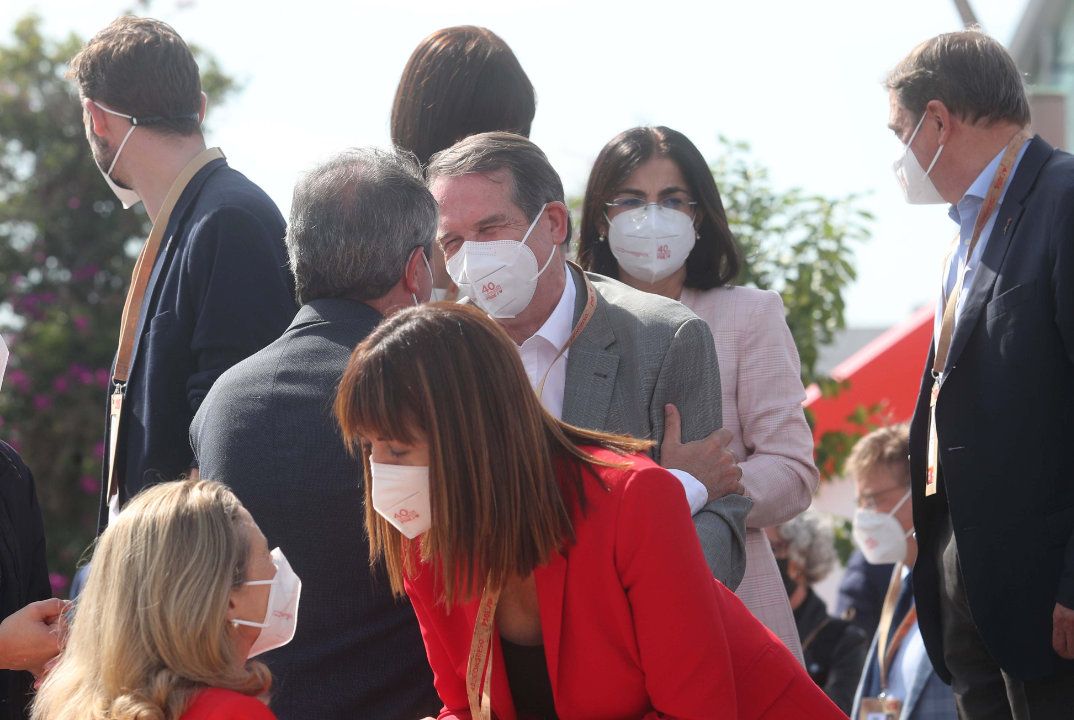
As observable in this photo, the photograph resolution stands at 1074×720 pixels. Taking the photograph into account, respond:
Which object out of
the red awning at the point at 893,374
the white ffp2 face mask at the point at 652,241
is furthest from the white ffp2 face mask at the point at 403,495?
the red awning at the point at 893,374

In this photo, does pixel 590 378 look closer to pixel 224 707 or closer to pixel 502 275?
pixel 502 275

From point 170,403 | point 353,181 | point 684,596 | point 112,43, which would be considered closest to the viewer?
point 684,596

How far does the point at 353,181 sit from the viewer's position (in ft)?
11.8

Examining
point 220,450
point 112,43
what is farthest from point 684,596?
point 112,43

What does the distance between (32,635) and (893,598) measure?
372cm

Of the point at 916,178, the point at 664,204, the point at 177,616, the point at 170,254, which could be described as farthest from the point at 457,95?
the point at 177,616

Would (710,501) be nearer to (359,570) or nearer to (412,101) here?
(359,570)

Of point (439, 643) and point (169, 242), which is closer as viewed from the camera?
point (439, 643)

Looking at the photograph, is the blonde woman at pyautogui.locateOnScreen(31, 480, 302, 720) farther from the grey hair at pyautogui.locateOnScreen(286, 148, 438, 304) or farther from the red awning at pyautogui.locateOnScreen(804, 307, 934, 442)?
the red awning at pyautogui.locateOnScreen(804, 307, 934, 442)

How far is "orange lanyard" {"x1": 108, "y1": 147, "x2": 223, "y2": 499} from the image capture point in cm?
427

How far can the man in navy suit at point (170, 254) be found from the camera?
4152mm

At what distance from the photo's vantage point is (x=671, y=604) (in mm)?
2752

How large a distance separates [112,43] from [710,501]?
2.45 metres

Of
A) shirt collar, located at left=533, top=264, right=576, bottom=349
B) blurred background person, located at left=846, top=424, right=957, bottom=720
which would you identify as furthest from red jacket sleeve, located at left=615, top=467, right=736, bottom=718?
blurred background person, located at left=846, top=424, right=957, bottom=720
